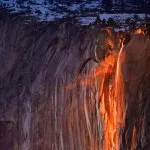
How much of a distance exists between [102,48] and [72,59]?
18 centimetres

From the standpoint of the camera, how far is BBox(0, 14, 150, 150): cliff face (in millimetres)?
1352

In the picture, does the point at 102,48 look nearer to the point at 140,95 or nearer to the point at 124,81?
the point at 124,81

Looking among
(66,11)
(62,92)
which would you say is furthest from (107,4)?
(62,92)

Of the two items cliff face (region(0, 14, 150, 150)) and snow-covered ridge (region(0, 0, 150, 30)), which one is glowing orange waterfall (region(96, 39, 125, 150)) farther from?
snow-covered ridge (region(0, 0, 150, 30))

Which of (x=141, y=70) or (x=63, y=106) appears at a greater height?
(x=141, y=70)

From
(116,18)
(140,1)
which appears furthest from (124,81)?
(140,1)

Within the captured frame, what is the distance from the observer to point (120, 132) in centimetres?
132

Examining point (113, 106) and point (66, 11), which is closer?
point (113, 106)

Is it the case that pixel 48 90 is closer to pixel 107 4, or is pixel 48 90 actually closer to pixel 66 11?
pixel 66 11

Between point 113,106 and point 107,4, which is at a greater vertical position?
point 107,4

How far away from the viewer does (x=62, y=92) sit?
4.64ft

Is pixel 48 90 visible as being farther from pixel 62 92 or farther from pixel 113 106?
pixel 113 106

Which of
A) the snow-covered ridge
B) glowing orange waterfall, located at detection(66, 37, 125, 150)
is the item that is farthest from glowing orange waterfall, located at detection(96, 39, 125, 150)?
the snow-covered ridge

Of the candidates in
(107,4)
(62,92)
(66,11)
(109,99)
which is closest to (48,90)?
(62,92)
